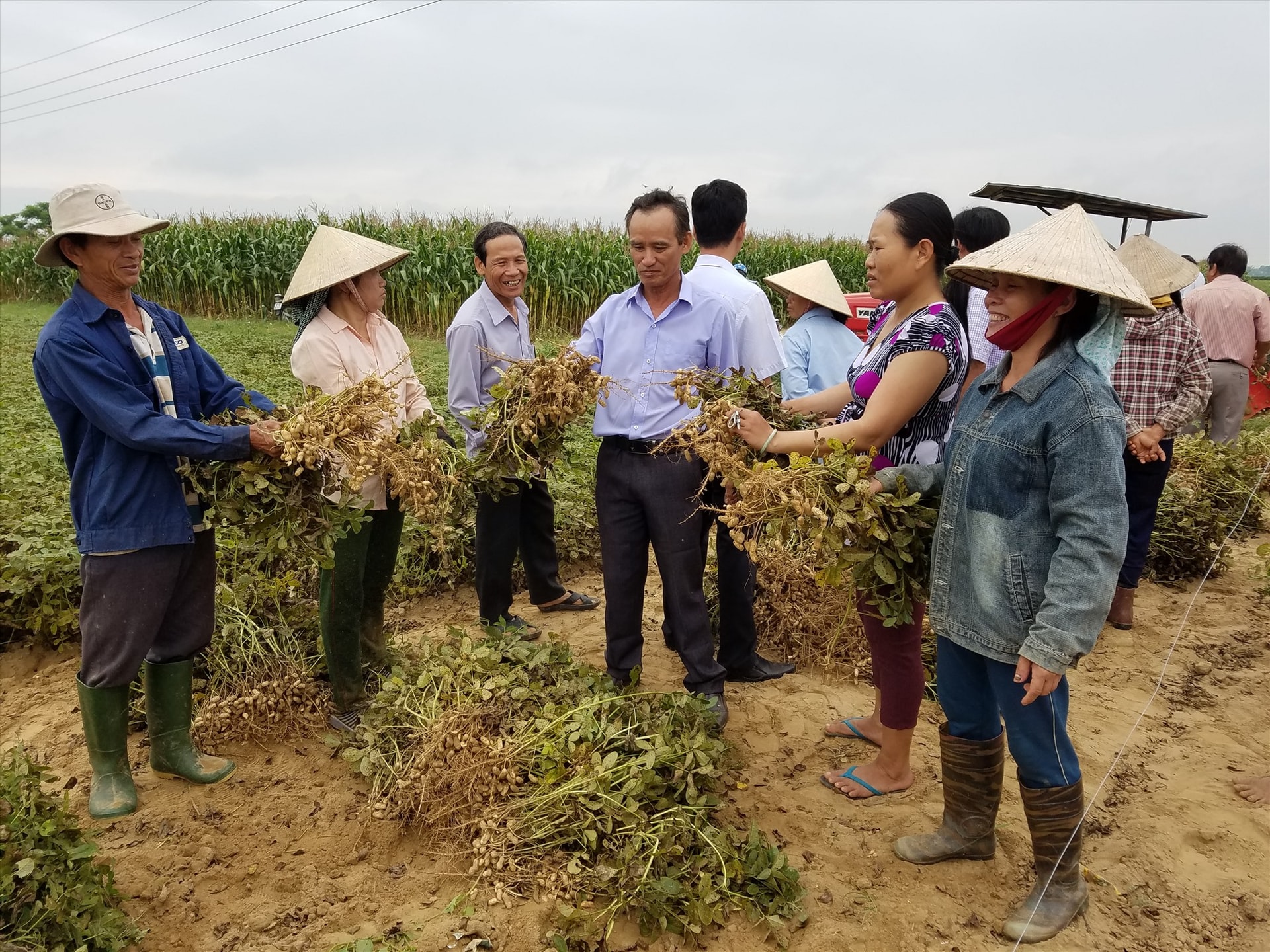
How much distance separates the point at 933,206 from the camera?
2719 millimetres

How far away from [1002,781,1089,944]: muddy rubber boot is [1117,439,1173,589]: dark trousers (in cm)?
250

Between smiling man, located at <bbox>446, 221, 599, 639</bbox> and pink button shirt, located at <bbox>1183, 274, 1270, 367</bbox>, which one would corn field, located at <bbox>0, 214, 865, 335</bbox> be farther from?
smiling man, located at <bbox>446, 221, 599, 639</bbox>

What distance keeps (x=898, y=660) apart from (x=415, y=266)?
623 inches

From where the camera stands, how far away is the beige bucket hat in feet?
8.93

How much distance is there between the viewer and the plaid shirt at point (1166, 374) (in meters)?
4.59

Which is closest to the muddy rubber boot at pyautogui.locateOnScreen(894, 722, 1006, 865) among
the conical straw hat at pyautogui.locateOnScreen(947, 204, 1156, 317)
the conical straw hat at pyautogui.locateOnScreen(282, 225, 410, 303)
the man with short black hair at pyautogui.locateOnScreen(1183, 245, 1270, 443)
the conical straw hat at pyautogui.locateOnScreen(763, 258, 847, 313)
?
the conical straw hat at pyautogui.locateOnScreen(947, 204, 1156, 317)

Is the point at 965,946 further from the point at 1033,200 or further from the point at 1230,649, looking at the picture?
the point at 1033,200

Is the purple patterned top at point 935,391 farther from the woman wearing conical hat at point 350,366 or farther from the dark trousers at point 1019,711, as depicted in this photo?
the woman wearing conical hat at point 350,366

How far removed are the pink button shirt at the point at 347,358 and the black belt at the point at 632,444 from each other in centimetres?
84

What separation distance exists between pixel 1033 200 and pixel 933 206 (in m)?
5.73

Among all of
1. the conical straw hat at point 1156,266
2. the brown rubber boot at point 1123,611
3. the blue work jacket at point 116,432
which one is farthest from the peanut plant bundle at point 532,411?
the brown rubber boot at point 1123,611

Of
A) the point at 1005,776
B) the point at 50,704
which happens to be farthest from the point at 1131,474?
the point at 50,704

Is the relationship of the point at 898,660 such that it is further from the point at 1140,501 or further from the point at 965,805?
the point at 1140,501

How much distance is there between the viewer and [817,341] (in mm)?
4531
